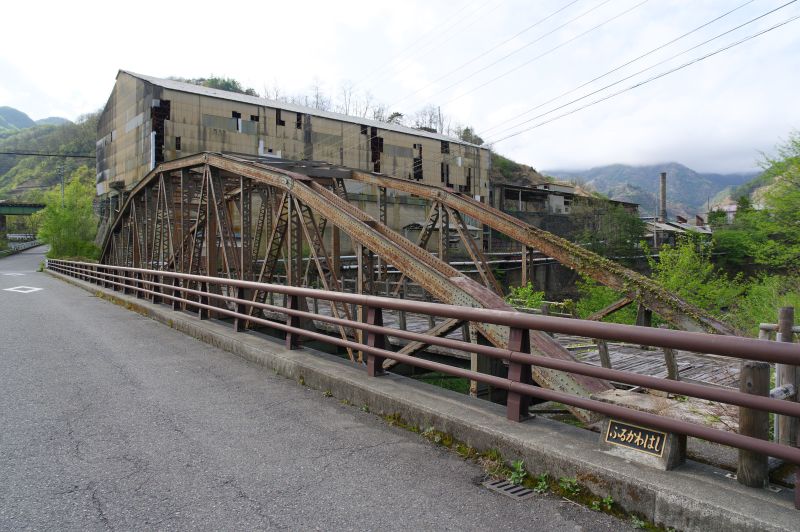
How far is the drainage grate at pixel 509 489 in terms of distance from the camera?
3.61 m

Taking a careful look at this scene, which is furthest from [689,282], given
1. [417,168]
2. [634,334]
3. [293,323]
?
[417,168]

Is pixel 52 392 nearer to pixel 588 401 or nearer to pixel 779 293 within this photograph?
pixel 588 401

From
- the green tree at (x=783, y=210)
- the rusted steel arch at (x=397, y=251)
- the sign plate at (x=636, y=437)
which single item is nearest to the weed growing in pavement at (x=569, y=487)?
the sign plate at (x=636, y=437)

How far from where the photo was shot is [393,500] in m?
3.58

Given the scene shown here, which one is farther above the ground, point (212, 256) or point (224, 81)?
point (224, 81)

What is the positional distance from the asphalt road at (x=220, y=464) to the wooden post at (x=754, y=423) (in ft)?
2.65

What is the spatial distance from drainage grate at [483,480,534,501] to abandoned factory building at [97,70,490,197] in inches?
1472

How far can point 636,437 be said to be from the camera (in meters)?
3.64

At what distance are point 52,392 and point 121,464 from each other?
3.08 meters

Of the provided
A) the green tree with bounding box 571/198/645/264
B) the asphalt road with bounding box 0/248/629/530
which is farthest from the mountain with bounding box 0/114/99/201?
the asphalt road with bounding box 0/248/629/530

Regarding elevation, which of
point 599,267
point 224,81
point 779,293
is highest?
point 224,81

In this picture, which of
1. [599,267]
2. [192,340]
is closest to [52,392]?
[192,340]

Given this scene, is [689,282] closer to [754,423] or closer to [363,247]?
[363,247]

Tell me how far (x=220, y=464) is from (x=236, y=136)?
4210 centimetres
